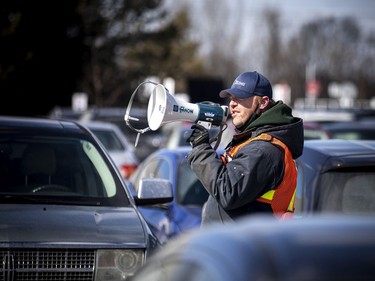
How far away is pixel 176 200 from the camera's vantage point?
8.83 meters

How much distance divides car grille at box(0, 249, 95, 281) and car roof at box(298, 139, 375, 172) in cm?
159

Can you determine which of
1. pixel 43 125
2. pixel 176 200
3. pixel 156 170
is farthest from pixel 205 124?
pixel 156 170

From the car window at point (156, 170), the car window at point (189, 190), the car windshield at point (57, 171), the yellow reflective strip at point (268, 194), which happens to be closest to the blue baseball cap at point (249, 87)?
the yellow reflective strip at point (268, 194)

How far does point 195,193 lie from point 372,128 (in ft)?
17.5

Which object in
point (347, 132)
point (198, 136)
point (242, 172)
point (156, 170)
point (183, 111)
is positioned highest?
point (183, 111)

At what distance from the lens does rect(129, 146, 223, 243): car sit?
27.1 feet

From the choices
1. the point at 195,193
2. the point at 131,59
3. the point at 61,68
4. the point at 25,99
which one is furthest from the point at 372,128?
the point at 131,59

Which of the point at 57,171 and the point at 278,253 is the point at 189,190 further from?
the point at 278,253

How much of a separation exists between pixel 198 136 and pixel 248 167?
38 cm

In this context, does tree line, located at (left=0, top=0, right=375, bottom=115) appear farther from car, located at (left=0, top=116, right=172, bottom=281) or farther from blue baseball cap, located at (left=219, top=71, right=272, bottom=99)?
blue baseball cap, located at (left=219, top=71, right=272, bottom=99)

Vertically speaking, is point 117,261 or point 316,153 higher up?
point 316,153

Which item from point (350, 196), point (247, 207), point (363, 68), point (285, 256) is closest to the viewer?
point (285, 256)

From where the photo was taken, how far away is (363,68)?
77875mm

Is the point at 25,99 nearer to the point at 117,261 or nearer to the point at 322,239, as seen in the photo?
the point at 117,261
